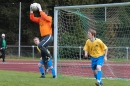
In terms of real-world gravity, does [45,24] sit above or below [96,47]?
above

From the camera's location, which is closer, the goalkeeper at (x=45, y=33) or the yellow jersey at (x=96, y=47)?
the yellow jersey at (x=96, y=47)

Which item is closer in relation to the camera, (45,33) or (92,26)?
(45,33)

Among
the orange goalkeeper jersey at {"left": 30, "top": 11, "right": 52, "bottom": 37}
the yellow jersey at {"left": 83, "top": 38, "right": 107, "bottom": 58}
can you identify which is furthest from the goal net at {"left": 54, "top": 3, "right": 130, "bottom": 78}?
the yellow jersey at {"left": 83, "top": 38, "right": 107, "bottom": 58}

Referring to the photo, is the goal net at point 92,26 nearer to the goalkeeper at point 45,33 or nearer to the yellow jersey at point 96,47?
the goalkeeper at point 45,33

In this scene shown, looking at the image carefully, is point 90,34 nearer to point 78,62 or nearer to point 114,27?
point 114,27

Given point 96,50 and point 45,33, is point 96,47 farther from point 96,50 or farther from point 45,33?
point 45,33

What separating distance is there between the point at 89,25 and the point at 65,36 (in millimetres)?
1059

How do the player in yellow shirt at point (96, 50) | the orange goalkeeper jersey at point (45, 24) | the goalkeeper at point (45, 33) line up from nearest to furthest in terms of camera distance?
the player in yellow shirt at point (96, 50) → the goalkeeper at point (45, 33) → the orange goalkeeper jersey at point (45, 24)

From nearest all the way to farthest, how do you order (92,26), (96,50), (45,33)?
(96,50), (45,33), (92,26)

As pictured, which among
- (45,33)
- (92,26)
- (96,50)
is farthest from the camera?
(92,26)

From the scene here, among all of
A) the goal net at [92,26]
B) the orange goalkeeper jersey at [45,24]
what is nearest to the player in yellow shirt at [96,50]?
the orange goalkeeper jersey at [45,24]

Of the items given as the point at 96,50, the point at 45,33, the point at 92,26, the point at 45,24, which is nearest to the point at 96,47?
the point at 96,50

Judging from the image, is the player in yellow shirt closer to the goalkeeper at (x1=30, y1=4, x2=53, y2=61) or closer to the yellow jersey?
the yellow jersey

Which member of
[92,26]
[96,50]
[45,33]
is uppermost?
[92,26]
